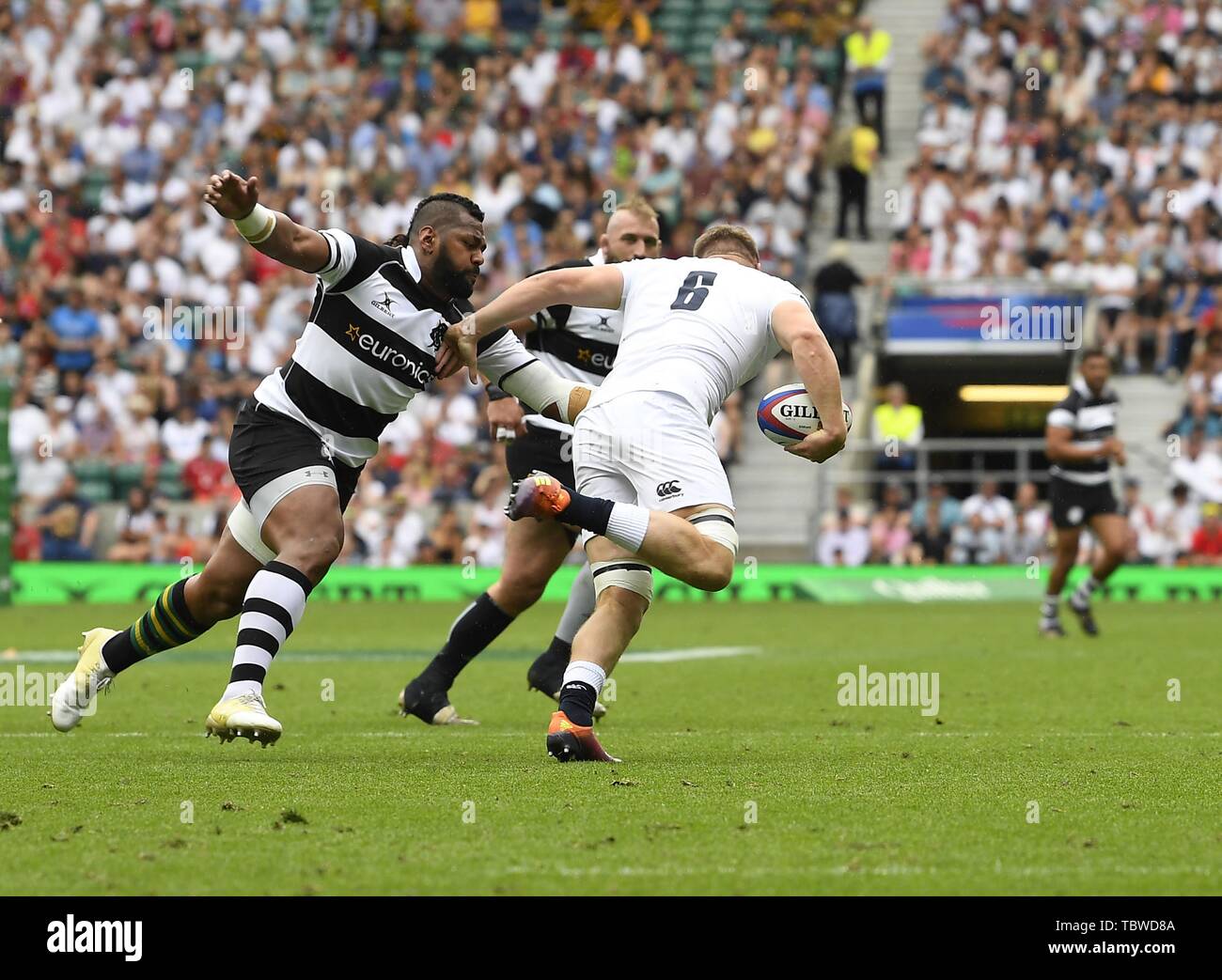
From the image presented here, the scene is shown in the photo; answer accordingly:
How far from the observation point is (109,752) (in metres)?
7.87

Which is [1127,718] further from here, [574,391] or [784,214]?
[784,214]

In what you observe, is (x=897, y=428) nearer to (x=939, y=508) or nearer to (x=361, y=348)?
(x=939, y=508)

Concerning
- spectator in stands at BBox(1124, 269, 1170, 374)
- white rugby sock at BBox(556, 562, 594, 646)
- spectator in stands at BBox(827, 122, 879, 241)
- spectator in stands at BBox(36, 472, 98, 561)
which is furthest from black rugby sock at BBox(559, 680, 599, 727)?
spectator in stands at BBox(827, 122, 879, 241)

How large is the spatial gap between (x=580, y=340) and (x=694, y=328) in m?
2.39

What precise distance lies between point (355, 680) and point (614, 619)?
4506 millimetres

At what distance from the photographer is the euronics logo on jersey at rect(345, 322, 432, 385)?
7.89 meters

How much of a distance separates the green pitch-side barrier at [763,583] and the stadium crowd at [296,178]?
97 centimetres

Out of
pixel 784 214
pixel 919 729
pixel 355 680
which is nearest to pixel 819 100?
pixel 784 214

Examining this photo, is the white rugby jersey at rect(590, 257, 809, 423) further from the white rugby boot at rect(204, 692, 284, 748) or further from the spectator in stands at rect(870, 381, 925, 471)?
the spectator in stands at rect(870, 381, 925, 471)

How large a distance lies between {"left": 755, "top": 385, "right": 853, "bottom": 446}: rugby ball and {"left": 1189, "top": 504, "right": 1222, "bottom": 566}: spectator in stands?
15.9 metres

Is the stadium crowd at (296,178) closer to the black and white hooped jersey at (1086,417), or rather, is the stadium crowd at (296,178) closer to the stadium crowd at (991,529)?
the stadium crowd at (991,529)

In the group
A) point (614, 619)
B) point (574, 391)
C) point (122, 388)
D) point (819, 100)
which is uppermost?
point (819, 100)

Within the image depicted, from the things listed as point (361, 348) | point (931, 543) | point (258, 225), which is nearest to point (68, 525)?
point (931, 543)

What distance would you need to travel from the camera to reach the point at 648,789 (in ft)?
21.4
